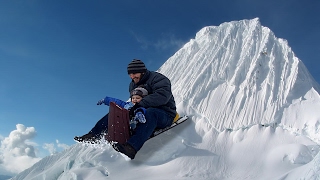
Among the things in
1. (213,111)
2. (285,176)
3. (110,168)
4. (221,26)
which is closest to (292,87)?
(213,111)

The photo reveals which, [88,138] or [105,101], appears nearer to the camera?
[105,101]

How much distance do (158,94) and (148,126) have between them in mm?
552

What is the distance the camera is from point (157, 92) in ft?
16.1

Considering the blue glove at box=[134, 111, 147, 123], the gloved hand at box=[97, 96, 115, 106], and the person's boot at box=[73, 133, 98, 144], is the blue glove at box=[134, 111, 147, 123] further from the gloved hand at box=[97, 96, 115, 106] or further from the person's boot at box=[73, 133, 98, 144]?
the person's boot at box=[73, 133, 98, 144]

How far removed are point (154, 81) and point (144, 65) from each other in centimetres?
36

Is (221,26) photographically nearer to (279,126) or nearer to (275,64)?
(275,64)

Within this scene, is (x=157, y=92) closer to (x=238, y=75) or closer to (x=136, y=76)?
(x=136, y=76)

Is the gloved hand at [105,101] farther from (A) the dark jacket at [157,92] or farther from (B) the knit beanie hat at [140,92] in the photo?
(A) the dark jacket at [157,92]

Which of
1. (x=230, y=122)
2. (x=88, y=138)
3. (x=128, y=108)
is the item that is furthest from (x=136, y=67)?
(x=230, y=122)

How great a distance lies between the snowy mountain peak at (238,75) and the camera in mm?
10570

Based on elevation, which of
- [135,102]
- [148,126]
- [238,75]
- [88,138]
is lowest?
[148,126]

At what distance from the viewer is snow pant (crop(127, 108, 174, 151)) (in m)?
4.51

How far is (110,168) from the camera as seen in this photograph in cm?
709

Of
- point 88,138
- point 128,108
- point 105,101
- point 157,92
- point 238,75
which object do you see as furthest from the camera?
point 238,75
